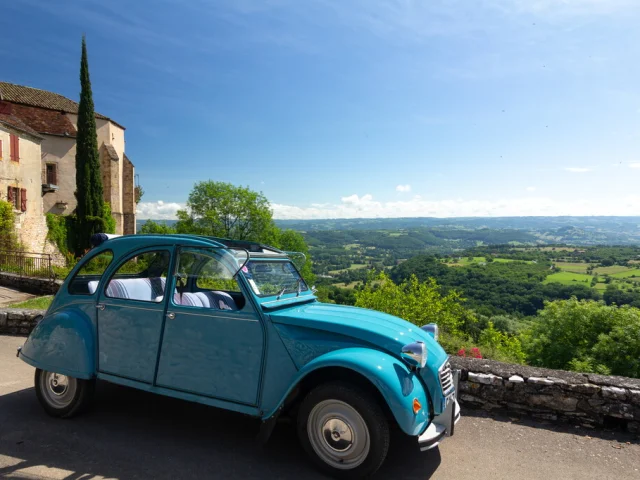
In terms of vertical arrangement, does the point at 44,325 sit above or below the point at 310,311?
below

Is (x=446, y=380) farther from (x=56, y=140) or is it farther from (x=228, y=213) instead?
(x=228, y=213)

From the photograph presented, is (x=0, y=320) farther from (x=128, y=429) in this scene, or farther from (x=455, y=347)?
(x=455, y=347)

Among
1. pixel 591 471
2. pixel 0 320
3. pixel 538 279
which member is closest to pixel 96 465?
pixel 591 471

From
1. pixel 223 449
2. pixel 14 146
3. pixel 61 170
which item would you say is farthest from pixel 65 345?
pixel 61 170

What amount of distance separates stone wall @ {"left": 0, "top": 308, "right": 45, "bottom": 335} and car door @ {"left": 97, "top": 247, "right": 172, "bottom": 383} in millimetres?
4924

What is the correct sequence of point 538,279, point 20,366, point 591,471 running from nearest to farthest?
point 591,471
point 20,366
point 538,279

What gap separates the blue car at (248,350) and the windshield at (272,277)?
0.02 metres

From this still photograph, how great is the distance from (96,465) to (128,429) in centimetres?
72

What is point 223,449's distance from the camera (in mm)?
3811

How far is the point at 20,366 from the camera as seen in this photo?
6141 millimetres

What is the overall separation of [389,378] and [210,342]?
5.55 feet

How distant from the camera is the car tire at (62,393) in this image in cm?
435

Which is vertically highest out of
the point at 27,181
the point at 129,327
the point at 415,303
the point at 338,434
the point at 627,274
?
the point at 27,181

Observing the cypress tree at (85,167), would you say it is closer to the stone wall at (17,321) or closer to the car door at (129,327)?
the stone wall at (17,321)
